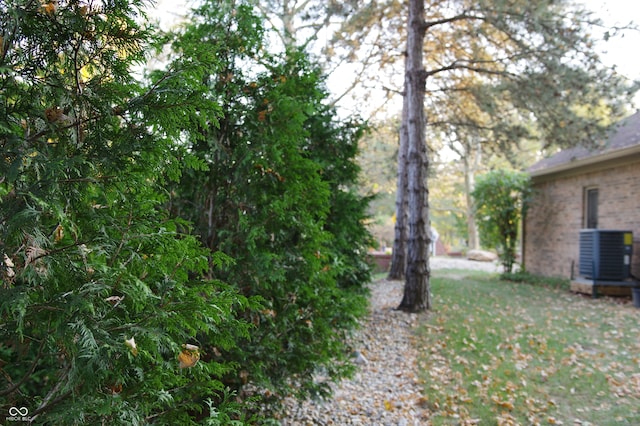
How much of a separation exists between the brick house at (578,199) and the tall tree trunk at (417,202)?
160 inches

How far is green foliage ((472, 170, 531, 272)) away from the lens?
1537cm

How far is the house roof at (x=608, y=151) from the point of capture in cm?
1028

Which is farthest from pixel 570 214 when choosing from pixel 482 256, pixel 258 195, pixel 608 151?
pixel 258 195

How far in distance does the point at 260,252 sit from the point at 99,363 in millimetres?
1813

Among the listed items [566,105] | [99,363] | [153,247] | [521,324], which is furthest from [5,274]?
[566,105]

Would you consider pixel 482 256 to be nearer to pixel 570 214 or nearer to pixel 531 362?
pixel 570 214

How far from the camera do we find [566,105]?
9516 millimetres

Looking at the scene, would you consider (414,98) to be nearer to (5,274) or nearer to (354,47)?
(354,47)

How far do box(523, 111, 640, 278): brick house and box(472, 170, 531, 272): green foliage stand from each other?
416 mm

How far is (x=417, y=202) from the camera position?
892 cm

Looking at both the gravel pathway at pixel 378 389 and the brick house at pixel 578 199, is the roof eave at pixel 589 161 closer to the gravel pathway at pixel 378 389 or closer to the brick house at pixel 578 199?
the brick house at pixel 578 199

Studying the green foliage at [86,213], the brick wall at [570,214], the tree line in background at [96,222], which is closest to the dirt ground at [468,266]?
the brick wall at [570,214]

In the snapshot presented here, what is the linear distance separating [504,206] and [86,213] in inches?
617

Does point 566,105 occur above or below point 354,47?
below
